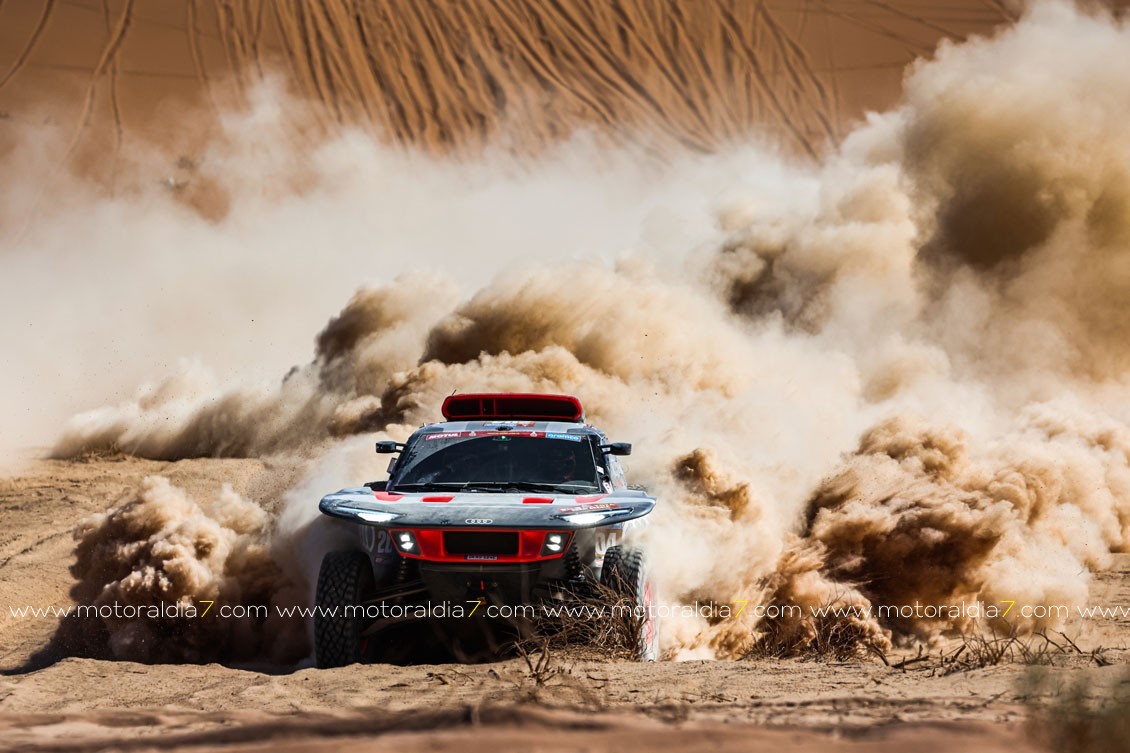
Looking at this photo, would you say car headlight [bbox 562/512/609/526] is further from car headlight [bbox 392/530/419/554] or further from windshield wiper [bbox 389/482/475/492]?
windshield wiper [bbox 389/482/475/492]

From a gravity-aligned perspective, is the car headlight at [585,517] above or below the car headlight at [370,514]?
below

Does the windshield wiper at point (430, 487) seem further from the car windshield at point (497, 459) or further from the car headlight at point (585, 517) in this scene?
the car headlight at point (585, 517)

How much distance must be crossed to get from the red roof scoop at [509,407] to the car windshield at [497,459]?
1.66 feet

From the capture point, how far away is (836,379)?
52.0 feet

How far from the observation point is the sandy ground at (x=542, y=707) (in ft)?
12.0

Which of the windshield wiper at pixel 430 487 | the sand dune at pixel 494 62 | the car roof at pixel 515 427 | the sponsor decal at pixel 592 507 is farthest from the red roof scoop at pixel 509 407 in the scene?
the sand dune at pixel 494 62

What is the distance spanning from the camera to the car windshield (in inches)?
273

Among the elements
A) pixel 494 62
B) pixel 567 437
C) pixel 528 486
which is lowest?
pixel 528 486

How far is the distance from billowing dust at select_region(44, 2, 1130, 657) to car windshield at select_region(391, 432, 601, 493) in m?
1.35

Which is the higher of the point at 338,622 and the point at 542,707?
the point at 338,622

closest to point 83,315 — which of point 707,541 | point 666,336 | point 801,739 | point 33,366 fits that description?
point 33,366

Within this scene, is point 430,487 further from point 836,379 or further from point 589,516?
point 836,379

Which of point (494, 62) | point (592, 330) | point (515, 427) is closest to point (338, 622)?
point (515, 427)

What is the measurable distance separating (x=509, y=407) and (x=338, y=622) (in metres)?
2.37
